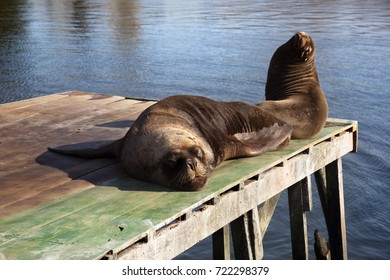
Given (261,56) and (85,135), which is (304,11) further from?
(85,135)

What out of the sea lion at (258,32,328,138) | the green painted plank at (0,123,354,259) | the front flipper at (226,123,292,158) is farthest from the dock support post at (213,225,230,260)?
the green painted plank at (0,123,354,259)

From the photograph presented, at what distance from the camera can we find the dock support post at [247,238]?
253 inches

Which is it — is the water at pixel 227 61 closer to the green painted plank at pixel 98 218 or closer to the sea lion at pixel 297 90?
the sea lion at pixel 297 90

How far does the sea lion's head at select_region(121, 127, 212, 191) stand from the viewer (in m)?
5.49

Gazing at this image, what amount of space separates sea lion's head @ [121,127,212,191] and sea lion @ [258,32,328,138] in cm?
140

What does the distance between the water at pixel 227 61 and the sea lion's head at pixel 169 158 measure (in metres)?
2.87

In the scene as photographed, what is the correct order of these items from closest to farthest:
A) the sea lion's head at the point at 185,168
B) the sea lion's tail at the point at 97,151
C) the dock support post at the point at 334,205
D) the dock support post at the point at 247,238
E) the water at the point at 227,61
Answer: the sea lion's head at the point at 185,168, the sea lion's tail at the point at 97,151, the dock support post at the point at 247,238, the dock support post at the point at 334,205, the water at the point at 227,61

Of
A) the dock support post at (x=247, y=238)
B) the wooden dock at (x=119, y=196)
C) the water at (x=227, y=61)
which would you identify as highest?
the wooden dock at (x=119, y=196)

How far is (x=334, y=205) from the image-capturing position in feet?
28.0

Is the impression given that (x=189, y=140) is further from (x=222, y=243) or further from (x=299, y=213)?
(x=299, y=213)

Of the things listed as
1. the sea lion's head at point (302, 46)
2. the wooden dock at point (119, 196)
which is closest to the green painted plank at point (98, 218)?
the wooden dock at point (119, 196)

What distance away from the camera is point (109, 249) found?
4.47 meters
